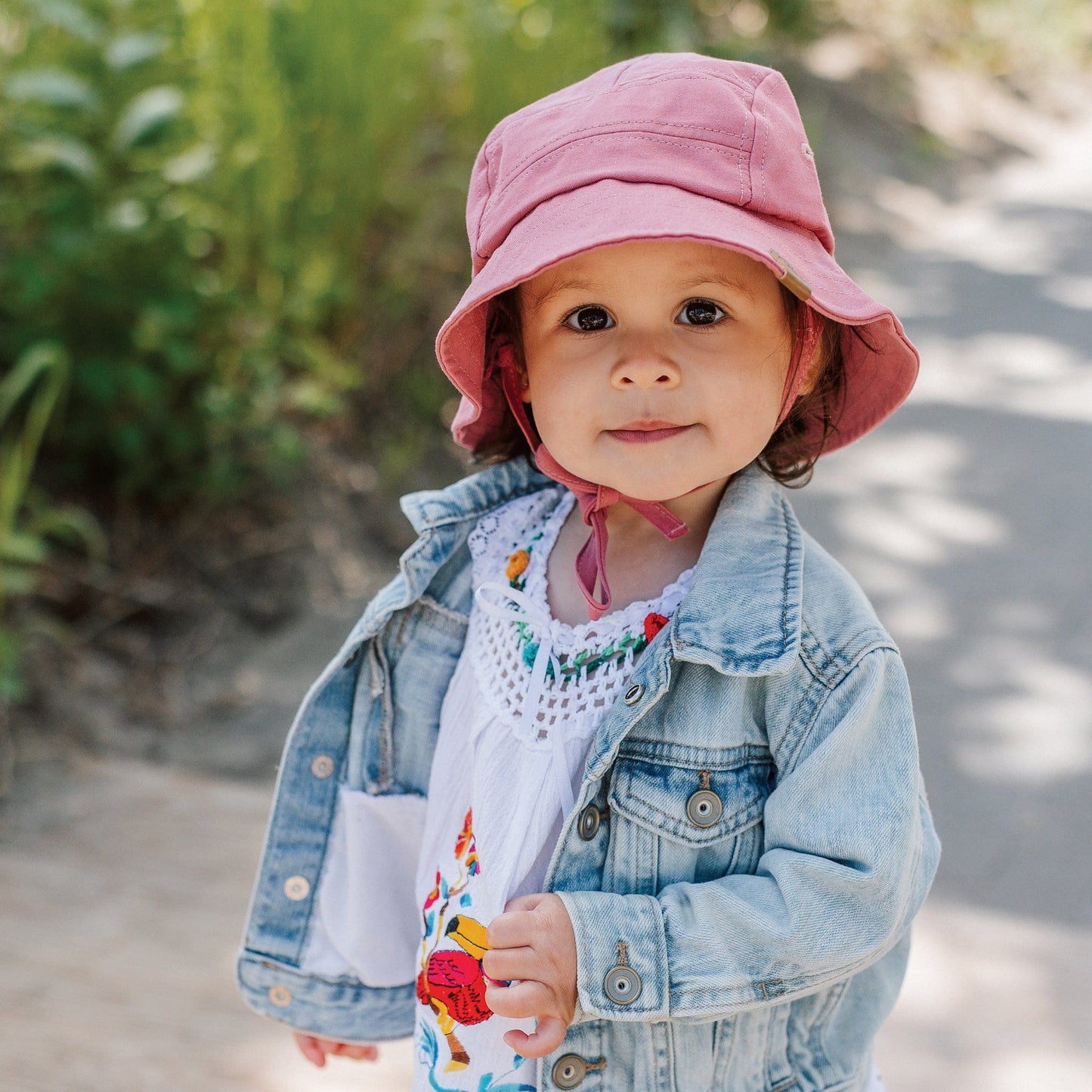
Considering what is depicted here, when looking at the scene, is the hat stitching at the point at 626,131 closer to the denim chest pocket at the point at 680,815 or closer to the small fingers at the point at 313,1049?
the denim chest pocket at the point at 680,815

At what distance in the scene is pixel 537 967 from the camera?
42.8 inches

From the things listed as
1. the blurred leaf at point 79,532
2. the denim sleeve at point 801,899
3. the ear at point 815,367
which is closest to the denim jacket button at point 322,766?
the denim sleeve at point 801,899

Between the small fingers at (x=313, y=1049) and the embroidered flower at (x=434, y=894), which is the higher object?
the embroidered flower at (x=434, y=894)

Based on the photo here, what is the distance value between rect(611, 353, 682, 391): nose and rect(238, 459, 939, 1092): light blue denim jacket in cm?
17

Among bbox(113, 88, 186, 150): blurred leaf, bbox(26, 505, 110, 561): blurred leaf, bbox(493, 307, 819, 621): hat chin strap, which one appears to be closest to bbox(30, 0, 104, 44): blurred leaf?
bbox(113, 88, 186, 150): blurred leaf

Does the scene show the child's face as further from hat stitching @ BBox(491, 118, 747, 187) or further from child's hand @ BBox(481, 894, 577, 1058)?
child's hand @ BBox(481, 894, 577, 1058)

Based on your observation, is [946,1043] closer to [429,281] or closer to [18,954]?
[18,954]

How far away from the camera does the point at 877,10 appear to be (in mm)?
7668

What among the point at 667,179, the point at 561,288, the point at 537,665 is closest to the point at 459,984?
the point at 537,665

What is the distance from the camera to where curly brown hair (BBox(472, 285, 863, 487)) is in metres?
1.21

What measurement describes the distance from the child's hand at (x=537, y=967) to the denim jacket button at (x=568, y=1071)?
0.18 feet

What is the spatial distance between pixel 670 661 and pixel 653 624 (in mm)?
85

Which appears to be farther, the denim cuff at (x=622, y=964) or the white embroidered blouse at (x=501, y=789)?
the white embroidered blouse at (x=501, y=789)

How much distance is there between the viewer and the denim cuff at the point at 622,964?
1071 millimetres
